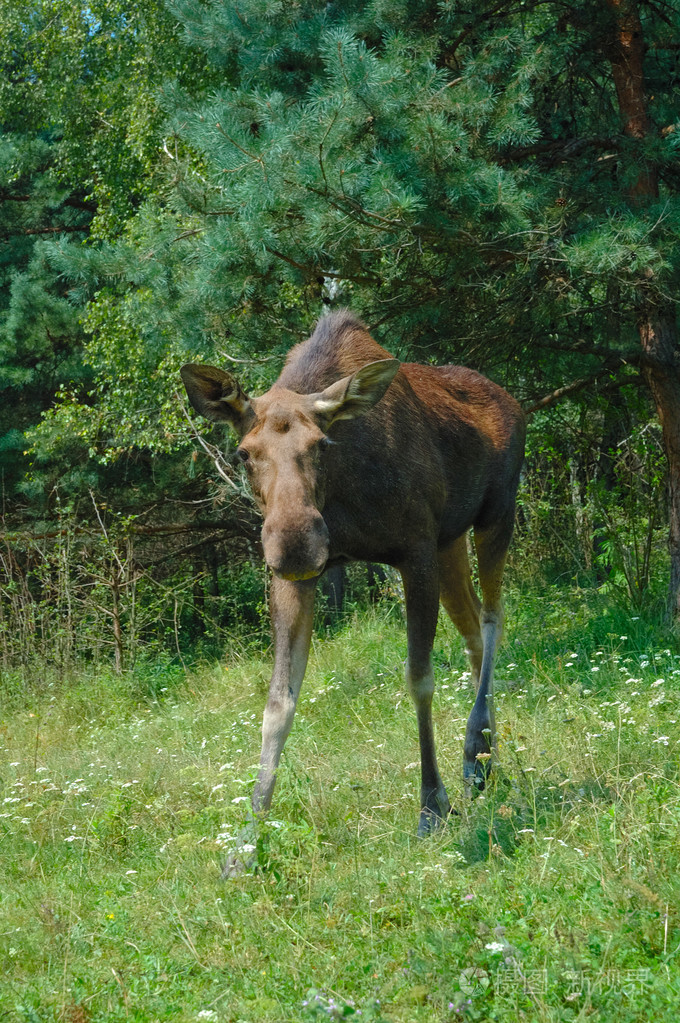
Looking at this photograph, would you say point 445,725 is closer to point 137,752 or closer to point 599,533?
point 137,752

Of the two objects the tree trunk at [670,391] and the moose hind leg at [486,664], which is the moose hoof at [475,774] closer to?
the moose hind leg at [486,664]

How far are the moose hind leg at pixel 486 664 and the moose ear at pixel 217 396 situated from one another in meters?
2.02

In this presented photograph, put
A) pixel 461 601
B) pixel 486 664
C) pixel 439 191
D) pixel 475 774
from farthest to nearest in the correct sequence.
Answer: pixel 439 191, pixel 461 601, pixel 486 664, pixel 475 774

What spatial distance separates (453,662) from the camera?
9148mm

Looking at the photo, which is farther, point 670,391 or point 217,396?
point 670,391

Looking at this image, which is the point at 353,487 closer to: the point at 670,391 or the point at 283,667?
the point at 283,667

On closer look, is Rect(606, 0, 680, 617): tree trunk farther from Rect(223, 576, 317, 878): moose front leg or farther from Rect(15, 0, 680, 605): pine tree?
Rect(223, 576, 317, 878): moose front leg

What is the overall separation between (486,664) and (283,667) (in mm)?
1714

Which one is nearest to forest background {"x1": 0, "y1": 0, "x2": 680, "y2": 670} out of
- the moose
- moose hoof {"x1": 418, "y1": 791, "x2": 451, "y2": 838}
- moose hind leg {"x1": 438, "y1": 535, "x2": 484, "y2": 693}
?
the moose

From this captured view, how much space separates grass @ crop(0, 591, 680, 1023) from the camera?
11.1 feet

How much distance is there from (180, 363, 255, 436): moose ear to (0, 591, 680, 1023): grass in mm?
1669

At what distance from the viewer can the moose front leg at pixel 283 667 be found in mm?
5137

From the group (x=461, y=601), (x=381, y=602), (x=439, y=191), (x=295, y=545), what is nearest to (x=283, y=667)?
(x=295, y=545)

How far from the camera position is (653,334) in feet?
29.9
